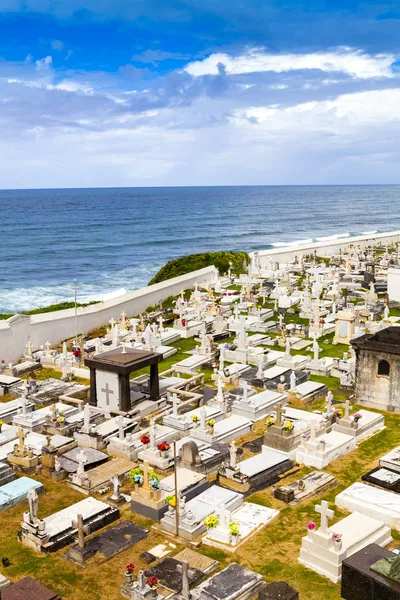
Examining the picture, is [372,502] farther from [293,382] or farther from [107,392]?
[107,392]

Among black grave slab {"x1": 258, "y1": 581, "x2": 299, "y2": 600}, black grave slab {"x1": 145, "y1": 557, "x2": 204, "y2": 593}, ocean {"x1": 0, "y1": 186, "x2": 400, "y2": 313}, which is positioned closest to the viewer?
black grave slab {"x1": 258, "y1": 581, "x2": 299, "y2": 600}

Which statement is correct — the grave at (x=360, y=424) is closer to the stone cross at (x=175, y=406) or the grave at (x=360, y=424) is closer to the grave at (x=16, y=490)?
the stone cross at (x=175, y=406)

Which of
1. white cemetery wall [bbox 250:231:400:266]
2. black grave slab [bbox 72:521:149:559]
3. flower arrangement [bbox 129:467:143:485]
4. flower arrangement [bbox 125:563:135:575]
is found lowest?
black grave slab [bbox 72:521:149:559]

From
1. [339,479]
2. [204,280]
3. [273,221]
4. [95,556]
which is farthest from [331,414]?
[273,221]

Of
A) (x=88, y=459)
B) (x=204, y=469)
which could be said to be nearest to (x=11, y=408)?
(x=88, y=459)

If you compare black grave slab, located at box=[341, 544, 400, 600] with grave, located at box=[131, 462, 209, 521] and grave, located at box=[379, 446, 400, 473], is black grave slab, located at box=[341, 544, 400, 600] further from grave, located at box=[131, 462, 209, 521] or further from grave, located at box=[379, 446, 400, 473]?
grave, located at box=[131, 462, 209, 521]

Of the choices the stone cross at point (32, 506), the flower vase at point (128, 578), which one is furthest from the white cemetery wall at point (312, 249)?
the flower vase at point (128, 578)

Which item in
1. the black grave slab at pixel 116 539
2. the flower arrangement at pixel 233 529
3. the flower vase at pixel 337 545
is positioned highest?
the flower vase at pixel 337 545

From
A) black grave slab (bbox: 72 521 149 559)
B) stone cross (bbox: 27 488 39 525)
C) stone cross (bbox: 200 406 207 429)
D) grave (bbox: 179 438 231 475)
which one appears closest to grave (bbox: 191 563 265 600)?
black grave slab (bbox: 72 521 149 559)
